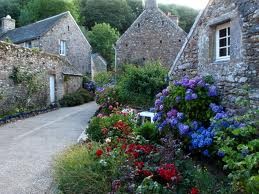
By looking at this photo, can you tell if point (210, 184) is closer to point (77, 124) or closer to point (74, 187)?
point (74, 187)

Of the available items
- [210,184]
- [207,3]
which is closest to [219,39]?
[207,3]

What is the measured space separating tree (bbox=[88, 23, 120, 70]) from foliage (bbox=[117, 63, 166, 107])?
29.0 m

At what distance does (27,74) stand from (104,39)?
2693cm

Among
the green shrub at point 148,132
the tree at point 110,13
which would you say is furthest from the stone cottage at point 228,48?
the tree at point 110,13

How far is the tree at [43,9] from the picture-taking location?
40.0 meters

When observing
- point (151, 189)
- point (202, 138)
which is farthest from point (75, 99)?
point (151, 189)

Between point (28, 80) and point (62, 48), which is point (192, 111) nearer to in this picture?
point (28, 80)

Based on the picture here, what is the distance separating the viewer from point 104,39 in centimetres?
4266

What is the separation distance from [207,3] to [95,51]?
37.8 metres

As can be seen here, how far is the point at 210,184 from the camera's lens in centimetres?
441

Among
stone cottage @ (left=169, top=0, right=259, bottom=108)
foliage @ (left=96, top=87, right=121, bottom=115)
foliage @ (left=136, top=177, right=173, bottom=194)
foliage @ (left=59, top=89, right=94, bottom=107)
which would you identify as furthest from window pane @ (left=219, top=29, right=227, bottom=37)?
foliage @ (left=59, top=89, right=94, bottom=107)

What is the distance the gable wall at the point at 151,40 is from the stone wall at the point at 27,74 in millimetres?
5301

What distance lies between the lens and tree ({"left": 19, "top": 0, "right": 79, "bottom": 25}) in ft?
131

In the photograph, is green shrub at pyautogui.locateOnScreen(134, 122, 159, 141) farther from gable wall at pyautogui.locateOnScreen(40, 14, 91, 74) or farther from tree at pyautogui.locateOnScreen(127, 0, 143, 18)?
tree at pyautogui.locateOnScreen(127, 0, 143, 18)
